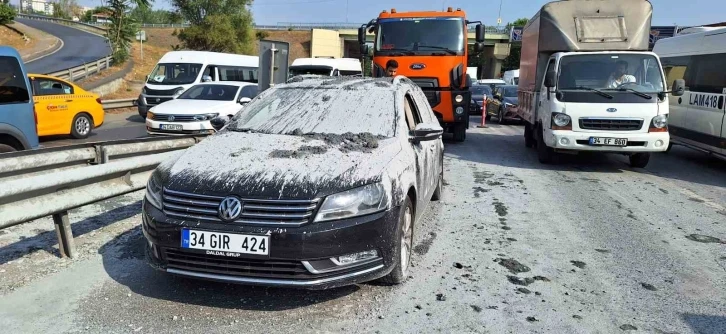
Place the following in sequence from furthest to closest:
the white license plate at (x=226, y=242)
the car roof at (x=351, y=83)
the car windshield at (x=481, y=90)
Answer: the car windshield at (x=481, y=90)
the car roof at (x=351, y=83)
the white license plate at (x=226, y=242)

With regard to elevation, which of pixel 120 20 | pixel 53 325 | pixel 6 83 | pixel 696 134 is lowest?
pixel 53 325

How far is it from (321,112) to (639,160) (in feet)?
23.9

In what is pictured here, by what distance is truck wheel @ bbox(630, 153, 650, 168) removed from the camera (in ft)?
31.8

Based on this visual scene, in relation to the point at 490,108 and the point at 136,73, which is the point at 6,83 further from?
the point at 136,73

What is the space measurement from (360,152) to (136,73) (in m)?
32.1

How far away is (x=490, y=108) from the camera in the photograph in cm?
2050

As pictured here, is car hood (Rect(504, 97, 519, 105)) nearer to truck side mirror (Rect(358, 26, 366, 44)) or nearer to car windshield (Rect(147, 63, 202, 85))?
truck side mirror (Rect(358, 26, 366, 44))

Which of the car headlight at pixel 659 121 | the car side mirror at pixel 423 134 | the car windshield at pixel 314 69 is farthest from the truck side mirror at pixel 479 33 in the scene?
the car windshield at pixel 314 69

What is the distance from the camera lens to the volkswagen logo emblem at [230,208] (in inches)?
134

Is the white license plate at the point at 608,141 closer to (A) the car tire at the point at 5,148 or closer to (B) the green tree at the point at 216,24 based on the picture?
(A) the car tire at the point at 5,148

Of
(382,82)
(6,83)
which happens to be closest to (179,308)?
(382,82)

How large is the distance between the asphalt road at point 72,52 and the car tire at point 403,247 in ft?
96.0

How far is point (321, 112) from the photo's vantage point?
4973 millimetres

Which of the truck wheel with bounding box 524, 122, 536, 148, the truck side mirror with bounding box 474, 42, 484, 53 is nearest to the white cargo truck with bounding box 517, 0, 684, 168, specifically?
the truck wheel with bounding box 524, 122, 536, 148
